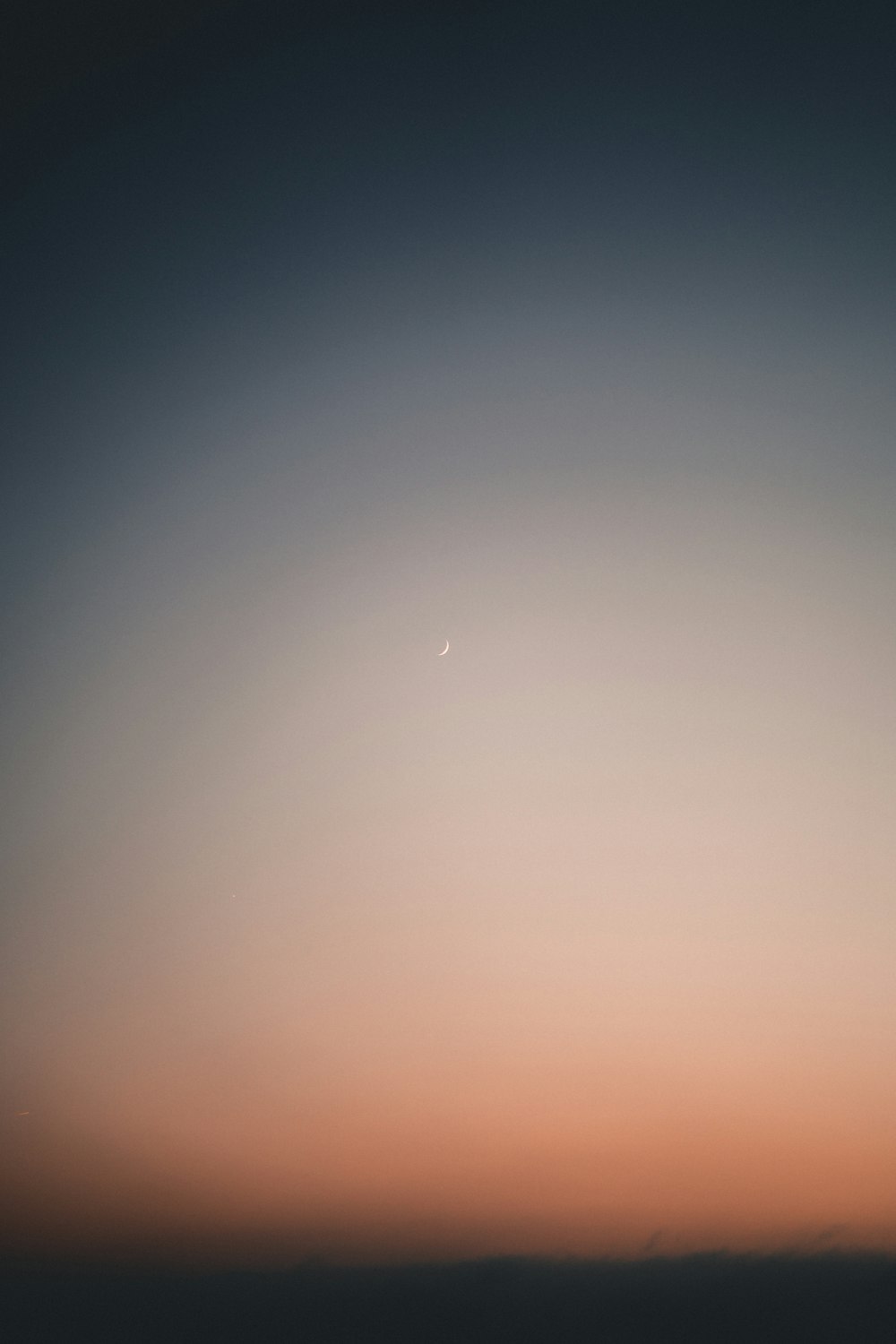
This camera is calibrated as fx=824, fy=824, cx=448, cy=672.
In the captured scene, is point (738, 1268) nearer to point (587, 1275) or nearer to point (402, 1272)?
point (587, 1275)

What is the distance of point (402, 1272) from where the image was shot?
89.0 feet

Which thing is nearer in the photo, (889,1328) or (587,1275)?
(587,1275)

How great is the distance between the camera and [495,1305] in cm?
3053

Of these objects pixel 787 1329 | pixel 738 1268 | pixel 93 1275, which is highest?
pixel 93 1275

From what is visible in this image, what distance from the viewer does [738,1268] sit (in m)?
31.4

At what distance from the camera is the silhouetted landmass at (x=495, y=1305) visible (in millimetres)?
23219

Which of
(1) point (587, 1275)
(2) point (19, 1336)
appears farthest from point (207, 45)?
(1) point (587, 1275)

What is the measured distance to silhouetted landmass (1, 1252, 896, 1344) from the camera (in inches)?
914

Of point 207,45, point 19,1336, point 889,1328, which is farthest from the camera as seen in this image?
point 889,1328

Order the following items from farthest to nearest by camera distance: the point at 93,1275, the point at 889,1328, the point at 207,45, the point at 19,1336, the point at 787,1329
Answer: the point at 787,1329 → the point at 889,1328 → the point at 19,1336 → the point at 93,1275 → the point at 207,45

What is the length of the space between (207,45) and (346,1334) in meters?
35.3

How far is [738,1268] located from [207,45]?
39818 millimetres

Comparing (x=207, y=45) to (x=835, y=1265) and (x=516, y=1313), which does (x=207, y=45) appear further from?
(x=516, y=1313)

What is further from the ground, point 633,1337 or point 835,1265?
point 835,1265
